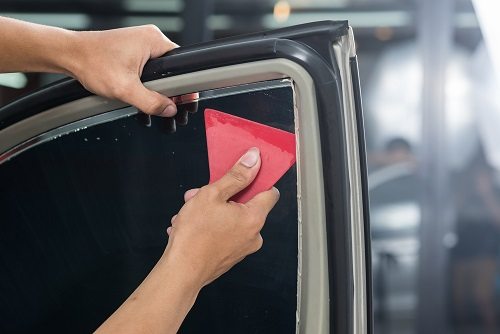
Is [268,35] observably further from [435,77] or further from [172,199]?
[435,77]

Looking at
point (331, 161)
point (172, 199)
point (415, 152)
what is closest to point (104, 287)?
point (172, 199)

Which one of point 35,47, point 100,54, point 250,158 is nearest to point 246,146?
point 250,158

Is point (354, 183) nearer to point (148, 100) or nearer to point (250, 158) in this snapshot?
point (250, 158)

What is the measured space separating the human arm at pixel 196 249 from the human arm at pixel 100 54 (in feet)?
0.42

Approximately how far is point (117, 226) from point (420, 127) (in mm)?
3322

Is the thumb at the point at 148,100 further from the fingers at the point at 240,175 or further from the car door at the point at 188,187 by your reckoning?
the fingers at the point at 240,175

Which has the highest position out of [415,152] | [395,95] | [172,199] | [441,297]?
[172,199]

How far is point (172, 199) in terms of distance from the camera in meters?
0.89

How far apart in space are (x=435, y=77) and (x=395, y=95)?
0.78 ft

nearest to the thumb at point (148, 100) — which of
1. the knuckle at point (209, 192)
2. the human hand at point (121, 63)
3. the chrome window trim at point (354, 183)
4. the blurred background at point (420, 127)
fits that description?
the human hand at point (121, 63)

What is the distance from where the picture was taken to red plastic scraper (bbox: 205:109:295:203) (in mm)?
768

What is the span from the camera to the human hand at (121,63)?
0.84 metres

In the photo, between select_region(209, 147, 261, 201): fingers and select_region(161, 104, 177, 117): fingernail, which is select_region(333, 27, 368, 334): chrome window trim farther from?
select_region(161, 104, 177, 117): fingernail

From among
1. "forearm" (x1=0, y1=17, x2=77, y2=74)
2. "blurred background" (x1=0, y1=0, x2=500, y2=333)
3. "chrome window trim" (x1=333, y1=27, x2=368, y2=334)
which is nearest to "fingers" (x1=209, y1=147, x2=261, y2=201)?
"chrome window trim" (x1=333, y1=27, x2=368, y2=334)
